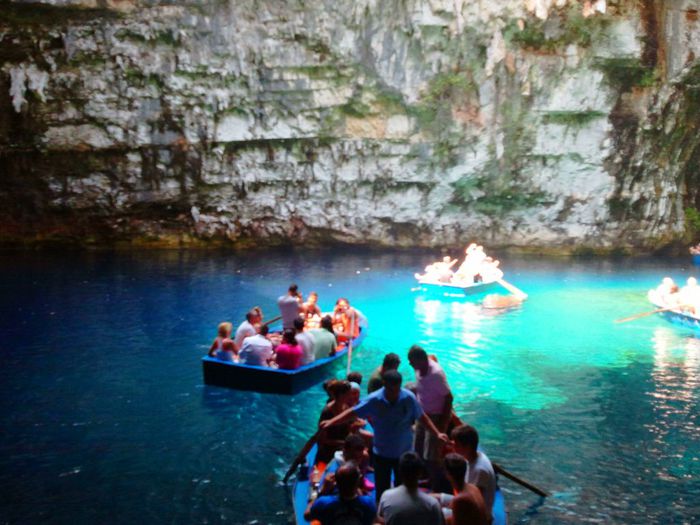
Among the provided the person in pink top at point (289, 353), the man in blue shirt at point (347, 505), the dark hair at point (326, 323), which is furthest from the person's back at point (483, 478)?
the dark hair at point (326, 323)

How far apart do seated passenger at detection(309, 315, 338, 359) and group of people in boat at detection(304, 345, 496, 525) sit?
4398 millimetres

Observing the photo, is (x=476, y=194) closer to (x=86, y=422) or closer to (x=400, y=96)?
(x=400, y=96)

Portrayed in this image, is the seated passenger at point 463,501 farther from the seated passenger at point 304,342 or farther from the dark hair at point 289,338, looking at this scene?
the seated passenger at point 304,342

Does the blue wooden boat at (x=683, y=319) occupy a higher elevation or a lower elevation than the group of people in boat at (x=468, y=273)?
lower

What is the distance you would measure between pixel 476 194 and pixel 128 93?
60.4 ft

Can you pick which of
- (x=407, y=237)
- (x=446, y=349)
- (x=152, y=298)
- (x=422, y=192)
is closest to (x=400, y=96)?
(x=422, y=192)

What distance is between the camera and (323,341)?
40.7 ft

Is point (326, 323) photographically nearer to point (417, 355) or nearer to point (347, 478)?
point (417, 355)

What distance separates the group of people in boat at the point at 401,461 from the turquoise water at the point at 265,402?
1.36m

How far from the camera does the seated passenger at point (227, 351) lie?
38.2 feet

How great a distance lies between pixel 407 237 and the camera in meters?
35.5

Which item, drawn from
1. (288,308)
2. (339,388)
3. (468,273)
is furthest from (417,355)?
(468,273)

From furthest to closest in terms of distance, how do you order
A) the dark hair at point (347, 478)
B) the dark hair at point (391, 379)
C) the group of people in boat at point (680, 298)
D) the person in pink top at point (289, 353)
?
the group of people in boat at point (680, 298) < the person in pink top at point (289, 353) < the dark hair at point (391, 379) < the dark hair at point (347, 478)

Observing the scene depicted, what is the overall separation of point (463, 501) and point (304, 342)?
709 cm
